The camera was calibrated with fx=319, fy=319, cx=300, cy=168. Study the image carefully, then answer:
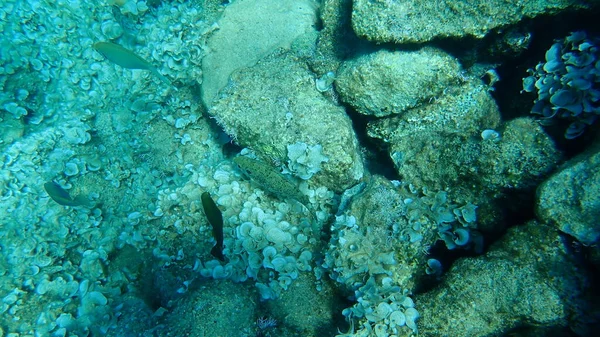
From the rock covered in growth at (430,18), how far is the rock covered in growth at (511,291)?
6.99 feet

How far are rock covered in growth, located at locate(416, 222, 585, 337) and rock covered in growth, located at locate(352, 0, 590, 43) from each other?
2.13 meters

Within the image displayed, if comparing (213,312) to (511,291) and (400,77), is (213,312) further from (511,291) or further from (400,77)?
(400,77)

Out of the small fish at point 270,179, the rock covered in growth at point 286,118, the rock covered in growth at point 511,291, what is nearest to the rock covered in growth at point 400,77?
the rock covered in growth at point 286,118

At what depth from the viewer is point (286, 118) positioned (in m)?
3.92

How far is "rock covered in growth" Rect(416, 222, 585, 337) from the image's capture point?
2613 millimetres

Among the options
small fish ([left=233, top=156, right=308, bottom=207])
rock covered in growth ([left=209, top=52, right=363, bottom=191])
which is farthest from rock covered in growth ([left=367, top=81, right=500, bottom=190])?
small fish ([left=233, top=156, right=308, bottom=207])

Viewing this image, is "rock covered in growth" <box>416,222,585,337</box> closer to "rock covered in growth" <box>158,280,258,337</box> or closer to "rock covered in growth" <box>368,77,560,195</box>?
"rock covered in growth" <box>368,77,560,195</box>

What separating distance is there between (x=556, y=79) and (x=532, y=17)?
0.70 m

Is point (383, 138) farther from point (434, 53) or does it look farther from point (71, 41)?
point (71, 41)

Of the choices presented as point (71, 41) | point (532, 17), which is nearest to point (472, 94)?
point (532, 17)

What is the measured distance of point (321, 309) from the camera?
370cm

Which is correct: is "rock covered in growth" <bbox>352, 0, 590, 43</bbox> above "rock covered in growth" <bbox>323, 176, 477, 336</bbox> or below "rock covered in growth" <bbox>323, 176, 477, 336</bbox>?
above

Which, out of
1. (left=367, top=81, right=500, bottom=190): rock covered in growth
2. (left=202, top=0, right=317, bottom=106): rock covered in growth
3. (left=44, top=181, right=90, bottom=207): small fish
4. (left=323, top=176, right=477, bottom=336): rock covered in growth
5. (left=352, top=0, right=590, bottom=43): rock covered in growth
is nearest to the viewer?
(left=323, top=176, right=477, bottom=336): rock covered in growth

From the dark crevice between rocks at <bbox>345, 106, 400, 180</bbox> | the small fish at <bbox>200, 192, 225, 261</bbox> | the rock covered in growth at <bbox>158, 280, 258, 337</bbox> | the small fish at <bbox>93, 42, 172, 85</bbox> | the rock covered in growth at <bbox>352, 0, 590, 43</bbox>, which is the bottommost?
the rock covered in growth at <bbox>158, 280, 258, 337</bbox>
